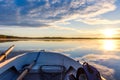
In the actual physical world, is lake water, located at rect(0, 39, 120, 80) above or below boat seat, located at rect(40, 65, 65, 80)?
below

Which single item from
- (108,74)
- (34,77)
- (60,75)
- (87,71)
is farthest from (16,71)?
(108,74)

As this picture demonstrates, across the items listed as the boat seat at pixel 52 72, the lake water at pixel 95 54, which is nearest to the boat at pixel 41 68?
the boat seat at pixel 52 72

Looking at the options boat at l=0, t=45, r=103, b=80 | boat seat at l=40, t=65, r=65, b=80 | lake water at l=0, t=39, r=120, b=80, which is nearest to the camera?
boat at l=0, t=45, r=103, b=80

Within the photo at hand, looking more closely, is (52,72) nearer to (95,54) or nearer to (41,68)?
(41,68)

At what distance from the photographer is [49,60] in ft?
29.4

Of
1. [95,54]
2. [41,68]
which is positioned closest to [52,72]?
[41,68]

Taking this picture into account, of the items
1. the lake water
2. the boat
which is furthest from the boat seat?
the lake water

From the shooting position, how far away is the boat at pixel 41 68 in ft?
21.6

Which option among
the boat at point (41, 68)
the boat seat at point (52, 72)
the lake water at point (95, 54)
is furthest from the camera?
the lake water at point (95, 54)

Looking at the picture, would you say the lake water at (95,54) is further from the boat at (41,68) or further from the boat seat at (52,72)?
the boat seat at (52,72)

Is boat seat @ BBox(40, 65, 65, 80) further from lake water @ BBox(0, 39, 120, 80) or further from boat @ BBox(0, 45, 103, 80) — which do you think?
lake water @ BBox(0, 39, 120, 80)

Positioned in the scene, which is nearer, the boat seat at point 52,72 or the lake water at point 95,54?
the boat seat at point 52,72

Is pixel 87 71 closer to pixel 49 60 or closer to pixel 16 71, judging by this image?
pixel 16 71

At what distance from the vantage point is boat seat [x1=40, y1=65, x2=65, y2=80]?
24.3 feet
